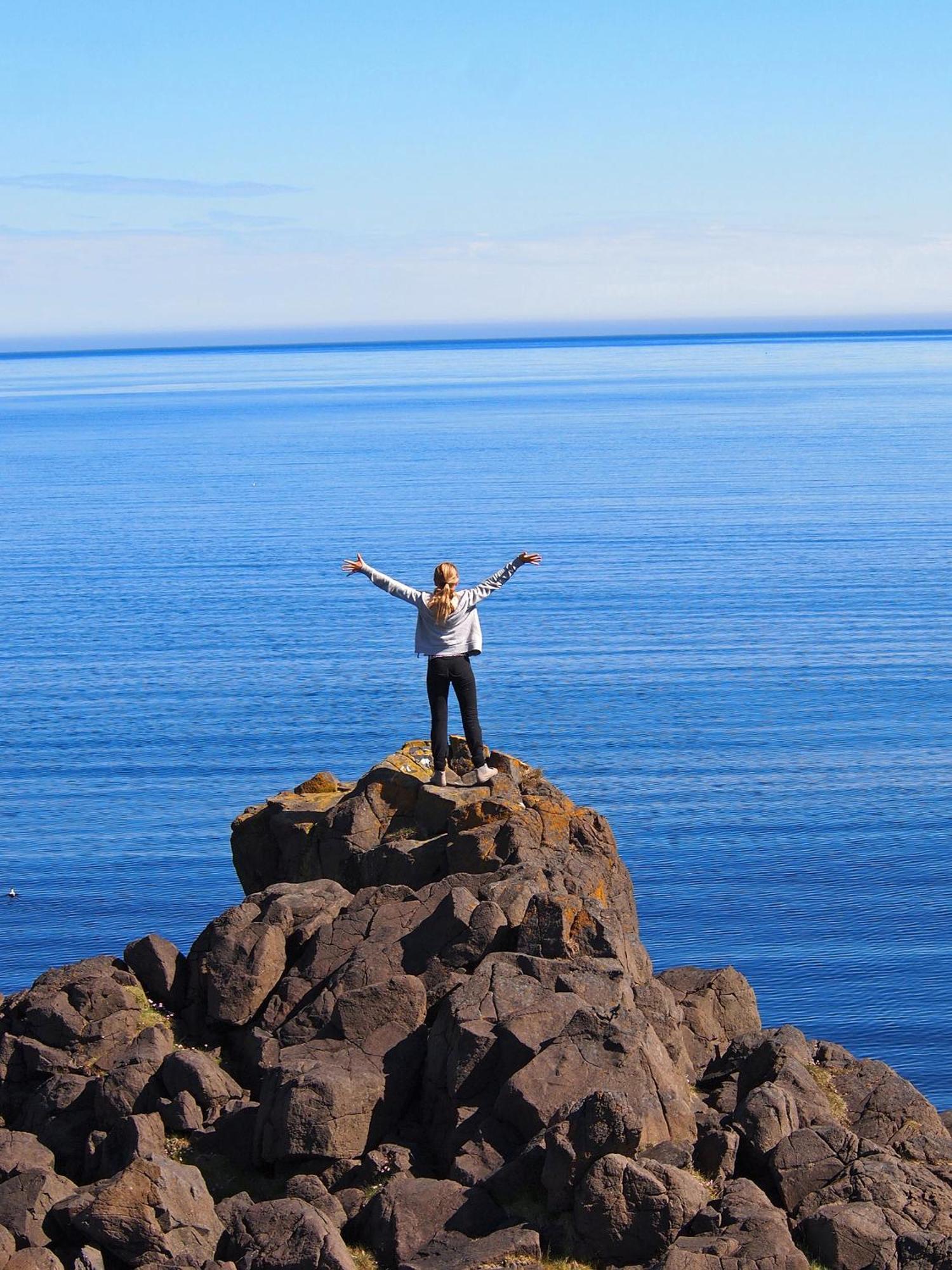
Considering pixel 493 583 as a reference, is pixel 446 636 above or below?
below

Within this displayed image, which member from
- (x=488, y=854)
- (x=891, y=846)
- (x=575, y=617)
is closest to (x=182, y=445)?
(x=575, y=617)

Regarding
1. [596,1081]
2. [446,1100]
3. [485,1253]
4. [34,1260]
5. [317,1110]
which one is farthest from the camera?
[446,1100]

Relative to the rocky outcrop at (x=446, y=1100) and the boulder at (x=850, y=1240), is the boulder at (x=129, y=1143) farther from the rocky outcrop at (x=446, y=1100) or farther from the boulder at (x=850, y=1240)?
the boulder at (x=850, y=1240)

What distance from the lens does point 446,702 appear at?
24.8m

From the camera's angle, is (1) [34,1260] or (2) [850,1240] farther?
(1) [34,1260]

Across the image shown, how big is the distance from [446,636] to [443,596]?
0.82 metres

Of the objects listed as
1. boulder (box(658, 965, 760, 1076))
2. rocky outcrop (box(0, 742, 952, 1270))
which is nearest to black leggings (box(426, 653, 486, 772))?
rocky outcrop (box(0, 742, 952, 1270))

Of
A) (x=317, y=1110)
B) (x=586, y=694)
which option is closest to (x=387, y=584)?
(x=317, y=1110)

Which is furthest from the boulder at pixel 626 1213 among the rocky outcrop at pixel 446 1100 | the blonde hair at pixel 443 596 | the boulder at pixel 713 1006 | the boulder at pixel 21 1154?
the blonde hair at pixel 443 596

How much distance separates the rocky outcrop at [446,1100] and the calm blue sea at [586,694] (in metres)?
11.8

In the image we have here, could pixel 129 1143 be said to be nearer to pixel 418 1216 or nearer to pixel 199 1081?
pixel 199 1081

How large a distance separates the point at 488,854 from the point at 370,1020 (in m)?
4.39

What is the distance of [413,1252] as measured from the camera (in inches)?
648

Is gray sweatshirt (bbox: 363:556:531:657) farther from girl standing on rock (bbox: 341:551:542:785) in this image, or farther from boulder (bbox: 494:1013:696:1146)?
boulder (bbox: 494:1013:696:1146)
